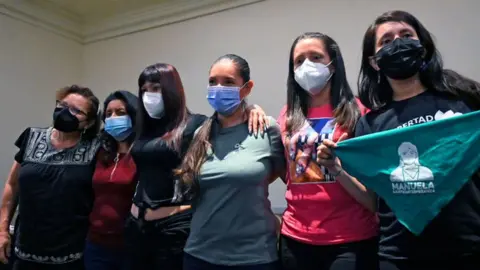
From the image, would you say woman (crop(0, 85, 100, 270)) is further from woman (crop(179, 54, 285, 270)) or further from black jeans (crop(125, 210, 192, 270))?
woman (crop(179, 54, 285, 270))

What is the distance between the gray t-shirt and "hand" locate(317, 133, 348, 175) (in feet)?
0.94

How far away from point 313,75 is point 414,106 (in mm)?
411

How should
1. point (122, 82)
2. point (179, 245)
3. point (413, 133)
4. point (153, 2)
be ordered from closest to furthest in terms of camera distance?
point (413, 133) → point (179, 245) → point (153, 2) → point (122, 82)

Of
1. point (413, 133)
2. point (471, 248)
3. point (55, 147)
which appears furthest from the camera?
point (55, 147)

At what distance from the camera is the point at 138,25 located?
3727 millimetres

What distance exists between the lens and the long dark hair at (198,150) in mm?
1655

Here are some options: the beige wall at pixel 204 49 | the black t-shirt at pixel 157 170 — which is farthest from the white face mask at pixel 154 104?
the beige wall at pixel 204 49

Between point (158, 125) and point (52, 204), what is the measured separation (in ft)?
2.20

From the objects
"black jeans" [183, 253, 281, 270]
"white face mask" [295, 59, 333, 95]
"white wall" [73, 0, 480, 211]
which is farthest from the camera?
"white wall" [73, 0, 480, 211]

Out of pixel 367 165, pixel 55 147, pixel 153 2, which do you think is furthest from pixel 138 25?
pixel 367 165

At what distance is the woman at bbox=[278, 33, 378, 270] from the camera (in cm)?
136

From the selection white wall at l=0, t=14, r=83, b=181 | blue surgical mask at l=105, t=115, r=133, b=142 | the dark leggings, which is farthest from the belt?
white wall at l=0, t=14, r=83, b=181

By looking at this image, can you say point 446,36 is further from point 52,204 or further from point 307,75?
point 52,204

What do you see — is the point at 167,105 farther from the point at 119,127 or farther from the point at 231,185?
the point at 231,185
